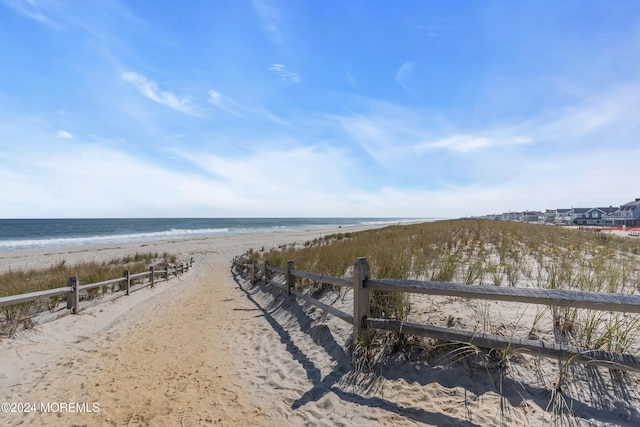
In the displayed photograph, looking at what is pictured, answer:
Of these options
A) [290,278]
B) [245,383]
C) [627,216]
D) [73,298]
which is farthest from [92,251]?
[627,216]

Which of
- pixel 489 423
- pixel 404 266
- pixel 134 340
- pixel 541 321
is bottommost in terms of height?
pixel 134 340

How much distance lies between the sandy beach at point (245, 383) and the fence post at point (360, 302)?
0.51 meters

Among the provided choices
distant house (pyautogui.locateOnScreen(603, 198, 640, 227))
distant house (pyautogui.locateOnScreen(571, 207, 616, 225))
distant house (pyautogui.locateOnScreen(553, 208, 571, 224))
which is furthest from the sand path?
distant house (pyautogui.locateOnScreen(571, 207, 616, 225))

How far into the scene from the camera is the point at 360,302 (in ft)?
14.6

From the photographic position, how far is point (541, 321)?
14.4 ft

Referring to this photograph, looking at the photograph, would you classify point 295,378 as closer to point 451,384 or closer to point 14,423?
point 451,384

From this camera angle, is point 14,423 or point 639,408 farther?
point 14,423

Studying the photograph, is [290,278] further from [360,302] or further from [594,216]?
[594,216]

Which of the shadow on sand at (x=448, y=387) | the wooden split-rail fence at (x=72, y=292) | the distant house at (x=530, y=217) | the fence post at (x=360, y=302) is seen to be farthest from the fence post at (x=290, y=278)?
the distant house at (x=530, y=217)

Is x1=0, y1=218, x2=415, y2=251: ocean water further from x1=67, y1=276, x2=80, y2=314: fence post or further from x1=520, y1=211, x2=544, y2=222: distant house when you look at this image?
x1=520, y1=211, x2=544, y2=222: distant house

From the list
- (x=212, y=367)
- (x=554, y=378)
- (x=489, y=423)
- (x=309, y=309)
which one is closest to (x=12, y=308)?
(x=212, y=367)

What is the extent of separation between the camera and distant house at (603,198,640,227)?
2433 inches

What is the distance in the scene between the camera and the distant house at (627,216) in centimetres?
6180

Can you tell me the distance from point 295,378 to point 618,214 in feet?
311
